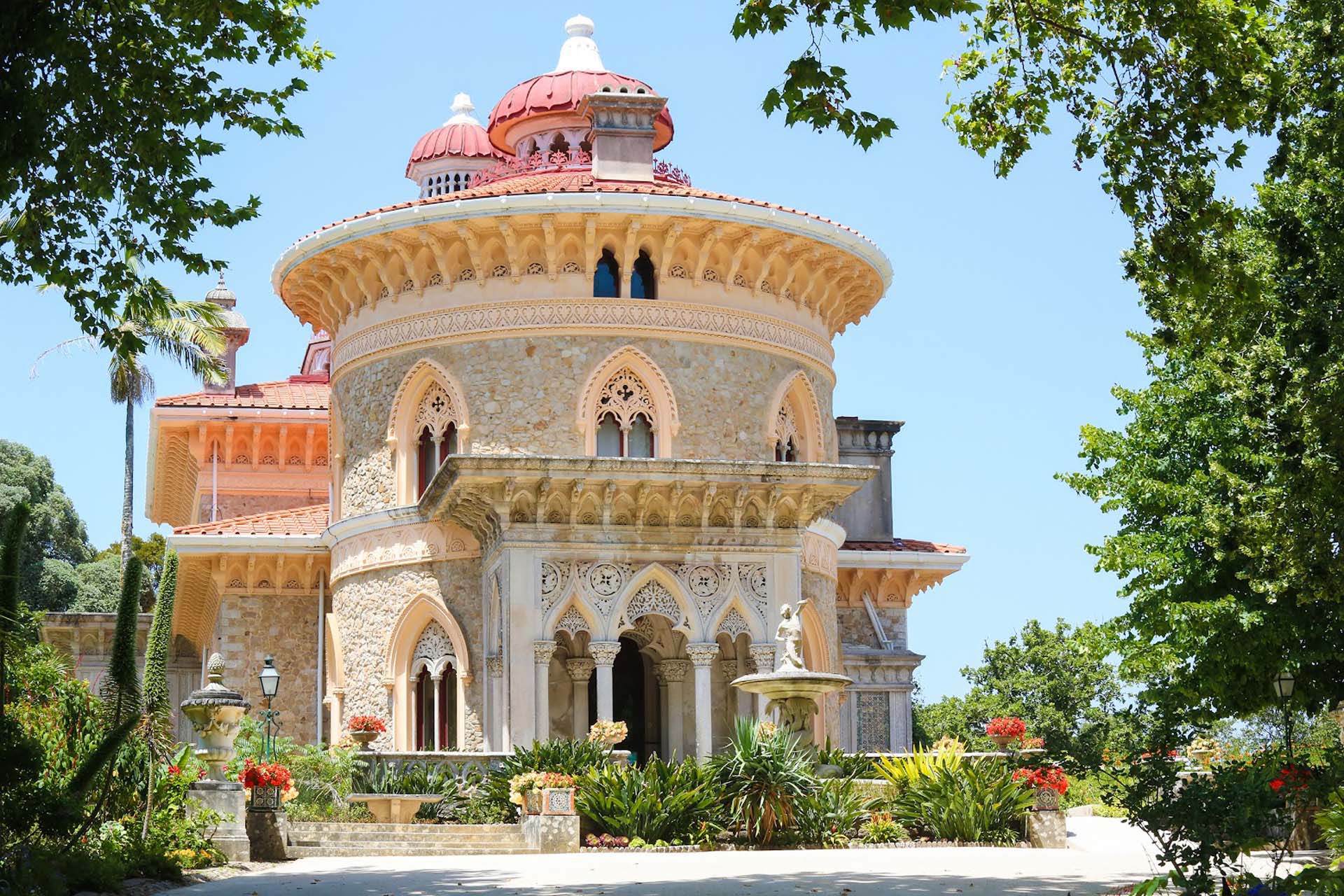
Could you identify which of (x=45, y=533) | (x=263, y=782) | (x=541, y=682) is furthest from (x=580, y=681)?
(x=45, y=533)

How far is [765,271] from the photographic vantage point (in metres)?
28.2

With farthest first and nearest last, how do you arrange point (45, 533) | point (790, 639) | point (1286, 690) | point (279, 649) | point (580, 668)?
point (45, 533), point (279, 649), point (580, 668), point (1286, 690), point (790, 639)

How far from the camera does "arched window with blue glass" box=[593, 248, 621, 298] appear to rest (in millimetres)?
27516

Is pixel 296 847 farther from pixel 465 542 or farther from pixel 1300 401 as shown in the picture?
pixel 1300 401

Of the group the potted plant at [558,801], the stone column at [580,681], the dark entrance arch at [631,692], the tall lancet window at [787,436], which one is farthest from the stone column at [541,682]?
the tall lancet window at [787,436]

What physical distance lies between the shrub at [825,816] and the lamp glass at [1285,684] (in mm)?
6093

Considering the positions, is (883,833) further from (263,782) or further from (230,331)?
(230,331)

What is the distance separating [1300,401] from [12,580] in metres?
12.4

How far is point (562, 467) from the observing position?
24016 millimetres

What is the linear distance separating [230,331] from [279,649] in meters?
12.0

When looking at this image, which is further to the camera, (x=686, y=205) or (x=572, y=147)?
(x=572, y=147)

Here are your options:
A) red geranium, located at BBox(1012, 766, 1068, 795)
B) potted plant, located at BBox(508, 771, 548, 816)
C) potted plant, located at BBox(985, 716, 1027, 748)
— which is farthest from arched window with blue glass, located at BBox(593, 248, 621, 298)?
red geranium, located at BBox(1012, 766, 1068, 795)

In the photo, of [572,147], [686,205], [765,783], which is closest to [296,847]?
[765,783]

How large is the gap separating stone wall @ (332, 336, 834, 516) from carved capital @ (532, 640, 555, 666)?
368cm
